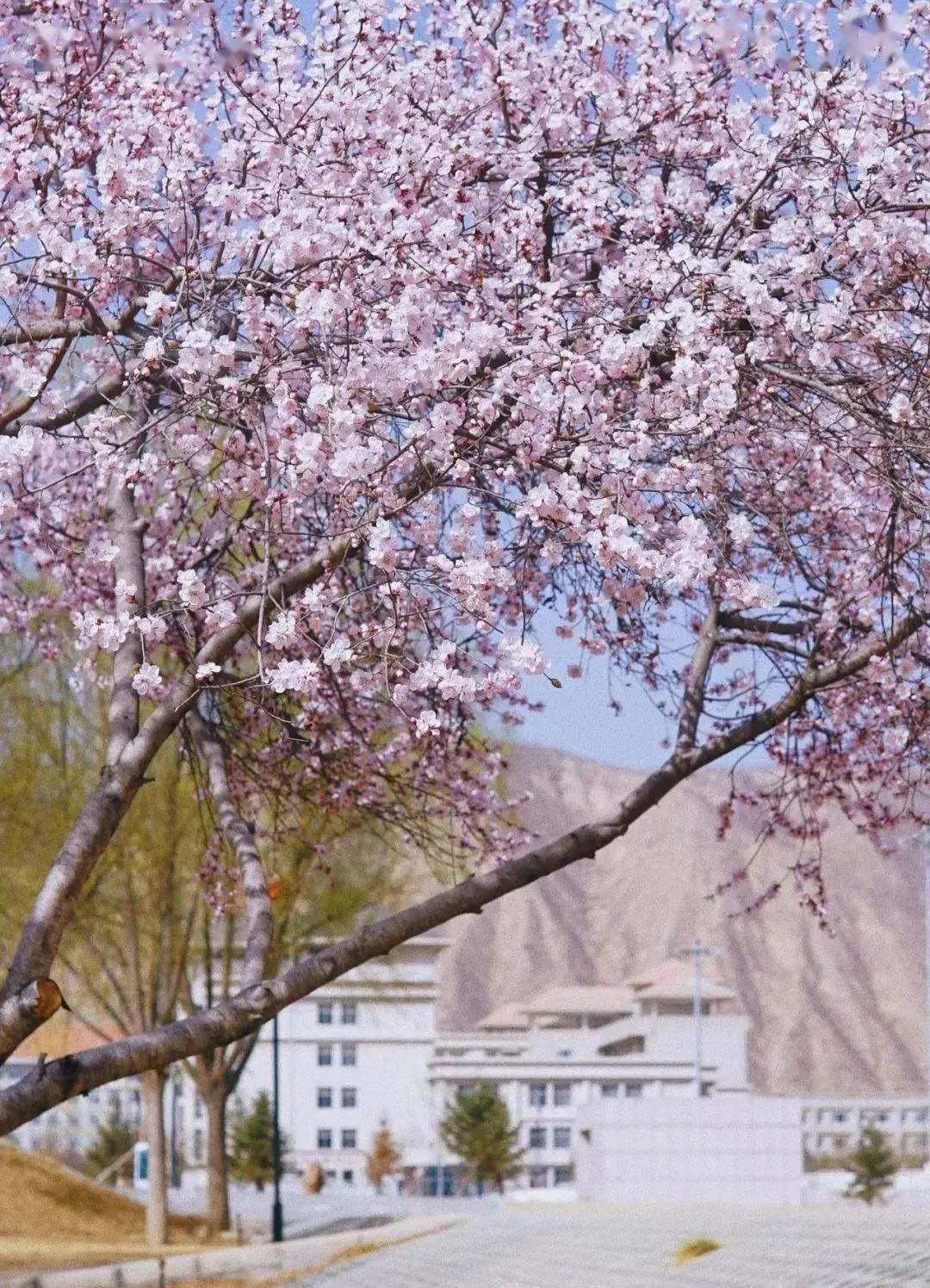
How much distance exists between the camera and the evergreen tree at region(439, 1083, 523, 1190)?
74688 millimetres

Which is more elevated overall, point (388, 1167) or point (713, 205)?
point (713, 205)

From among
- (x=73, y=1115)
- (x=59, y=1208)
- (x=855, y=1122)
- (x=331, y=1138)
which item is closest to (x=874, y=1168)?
(x=331, y=1138)

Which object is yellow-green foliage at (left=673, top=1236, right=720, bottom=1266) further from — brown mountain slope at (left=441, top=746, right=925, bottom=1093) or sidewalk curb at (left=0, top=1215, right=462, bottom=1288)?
brown mountain slope at (left=441, top=746, right=925, bottom=1093)

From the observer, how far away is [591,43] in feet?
32.9

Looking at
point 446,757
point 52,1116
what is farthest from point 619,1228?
point 52,1116

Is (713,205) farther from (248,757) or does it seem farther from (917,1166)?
(917,1166)

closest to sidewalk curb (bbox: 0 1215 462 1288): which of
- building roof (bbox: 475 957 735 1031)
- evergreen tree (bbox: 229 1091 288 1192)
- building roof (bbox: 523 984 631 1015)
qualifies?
evergreen tree (bbox: 229 1091 288 1192)

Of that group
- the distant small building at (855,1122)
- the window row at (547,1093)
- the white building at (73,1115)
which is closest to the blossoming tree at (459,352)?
the window row at (547,1093)

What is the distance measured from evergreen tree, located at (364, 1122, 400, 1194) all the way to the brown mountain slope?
81412 millimetres

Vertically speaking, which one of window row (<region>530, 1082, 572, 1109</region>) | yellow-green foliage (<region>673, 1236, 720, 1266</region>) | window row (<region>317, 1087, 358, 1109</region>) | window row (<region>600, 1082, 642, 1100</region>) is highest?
yellow-green foliage (<region>673, 1236, 720, 1266</region>)

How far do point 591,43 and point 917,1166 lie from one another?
102050 millimetres

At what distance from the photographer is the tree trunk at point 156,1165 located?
103 ft

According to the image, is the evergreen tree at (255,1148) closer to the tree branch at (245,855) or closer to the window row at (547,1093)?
the window row at (547,1093)

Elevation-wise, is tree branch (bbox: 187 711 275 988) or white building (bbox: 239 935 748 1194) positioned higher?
tree branch (bbox: 187 711 275 988)
